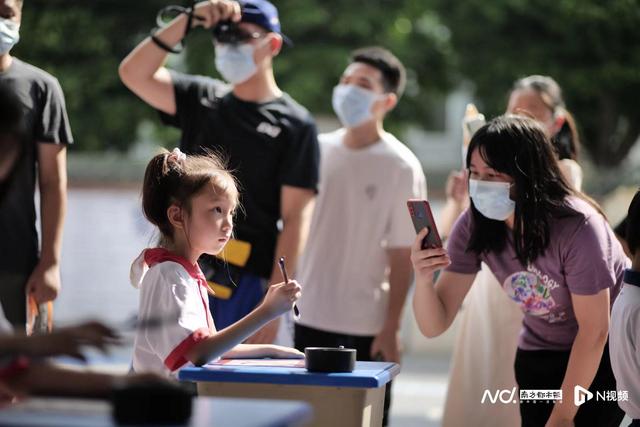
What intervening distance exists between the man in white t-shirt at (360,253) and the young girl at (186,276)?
1.65m

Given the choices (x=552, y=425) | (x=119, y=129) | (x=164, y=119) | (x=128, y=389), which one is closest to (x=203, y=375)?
(x=128, y=389)

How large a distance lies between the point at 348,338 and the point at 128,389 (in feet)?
10.4

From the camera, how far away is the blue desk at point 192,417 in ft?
6.75

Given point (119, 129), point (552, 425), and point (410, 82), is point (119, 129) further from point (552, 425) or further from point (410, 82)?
point (552, 425)

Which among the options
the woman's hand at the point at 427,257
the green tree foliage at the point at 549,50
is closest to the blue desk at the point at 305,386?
the woman's hand at the point at 427,257

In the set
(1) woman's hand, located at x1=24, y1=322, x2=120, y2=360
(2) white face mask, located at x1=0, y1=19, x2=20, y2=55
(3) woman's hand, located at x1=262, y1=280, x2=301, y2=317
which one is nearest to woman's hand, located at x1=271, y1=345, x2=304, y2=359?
(3) woman's hand, located at x1=262, y1=280, x2=301, y2=317

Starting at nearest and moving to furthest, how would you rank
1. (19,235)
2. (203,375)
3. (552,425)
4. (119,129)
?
1. (203,375)
2. (552,425)
3. (19,235)
4. (119,129)

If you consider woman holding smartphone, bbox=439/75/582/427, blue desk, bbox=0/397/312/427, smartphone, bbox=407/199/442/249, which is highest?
smartphone, bbox=407/199/442/249

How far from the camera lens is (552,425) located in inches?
147

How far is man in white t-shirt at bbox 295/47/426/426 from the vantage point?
521 cm

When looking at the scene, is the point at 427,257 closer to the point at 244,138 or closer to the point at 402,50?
the point at 244,138

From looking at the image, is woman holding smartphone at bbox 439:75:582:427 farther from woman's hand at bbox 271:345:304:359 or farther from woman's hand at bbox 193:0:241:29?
woman's hand at bbox 271:345:304:359

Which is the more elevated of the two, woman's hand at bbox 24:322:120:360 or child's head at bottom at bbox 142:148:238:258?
child's head at bottom at bbox 142:148:238:258

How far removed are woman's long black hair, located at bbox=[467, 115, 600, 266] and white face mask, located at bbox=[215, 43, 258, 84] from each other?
1.30 meters
